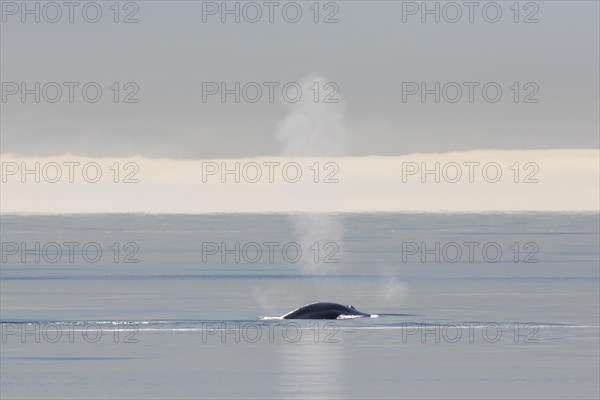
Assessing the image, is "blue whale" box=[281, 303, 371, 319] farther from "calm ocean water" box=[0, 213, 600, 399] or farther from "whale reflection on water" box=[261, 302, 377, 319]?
"calm ocean water" box=[0, 213, 600, 399]

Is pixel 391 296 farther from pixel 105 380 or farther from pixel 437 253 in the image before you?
pixel 437 253

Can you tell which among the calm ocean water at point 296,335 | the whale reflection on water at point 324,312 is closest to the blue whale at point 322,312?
the whale reflection on water at point 324,312

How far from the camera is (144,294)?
89.7m

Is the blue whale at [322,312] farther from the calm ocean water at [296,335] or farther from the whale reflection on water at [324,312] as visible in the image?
the calm ocean water at [296,335]

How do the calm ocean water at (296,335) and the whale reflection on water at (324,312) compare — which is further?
the whale reflection on water at (324,312)

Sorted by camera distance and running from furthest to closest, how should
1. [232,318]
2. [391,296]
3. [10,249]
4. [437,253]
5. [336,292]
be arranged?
[10,249]
[437,253]
[336,292]
[391,296]
[232,318]

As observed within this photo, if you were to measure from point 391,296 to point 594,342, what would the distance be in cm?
2791

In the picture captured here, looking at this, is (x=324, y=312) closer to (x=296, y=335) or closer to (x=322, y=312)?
(x=322, y=312)

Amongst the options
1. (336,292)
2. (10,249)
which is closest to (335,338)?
(336,292)

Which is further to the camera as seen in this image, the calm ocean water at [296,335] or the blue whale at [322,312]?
the blue whale at [322,312]

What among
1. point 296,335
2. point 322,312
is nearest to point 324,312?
point 322,312

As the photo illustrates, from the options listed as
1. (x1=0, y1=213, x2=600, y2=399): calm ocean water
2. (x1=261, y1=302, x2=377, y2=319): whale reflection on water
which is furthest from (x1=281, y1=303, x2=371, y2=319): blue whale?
(x1=0, y1=213, x2=600, y2=399): calm ocean water

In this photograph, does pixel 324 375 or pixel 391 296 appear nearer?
pixel 324 375

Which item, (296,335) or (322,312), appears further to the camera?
(322,312)
